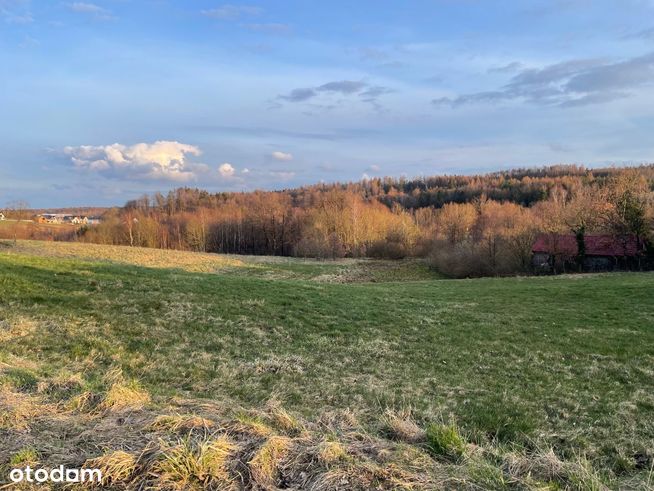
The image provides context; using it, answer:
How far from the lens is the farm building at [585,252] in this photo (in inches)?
1703

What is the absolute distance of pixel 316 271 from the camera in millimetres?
42875

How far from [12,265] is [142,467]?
17755 mm

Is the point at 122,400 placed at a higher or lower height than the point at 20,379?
higher

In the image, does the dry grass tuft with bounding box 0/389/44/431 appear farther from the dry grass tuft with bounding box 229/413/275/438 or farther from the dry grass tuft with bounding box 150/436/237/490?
the dry grass tuft with bounding box 229/413/275/438

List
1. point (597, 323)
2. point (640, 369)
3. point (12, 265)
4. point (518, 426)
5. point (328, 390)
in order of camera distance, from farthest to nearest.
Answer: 1. point (12, 265)
2. point (597, 323)
3. point (640, 369)
4. point (328, 390)
5. point (518, 426)

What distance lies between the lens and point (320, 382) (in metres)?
8.77

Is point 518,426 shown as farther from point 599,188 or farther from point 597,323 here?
point 599,188

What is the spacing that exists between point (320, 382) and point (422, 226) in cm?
7392

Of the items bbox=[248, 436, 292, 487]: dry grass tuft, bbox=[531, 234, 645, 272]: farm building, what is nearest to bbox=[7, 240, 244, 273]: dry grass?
bbox=[531, 234, 645, 272]: farm building

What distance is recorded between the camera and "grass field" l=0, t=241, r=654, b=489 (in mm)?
3531

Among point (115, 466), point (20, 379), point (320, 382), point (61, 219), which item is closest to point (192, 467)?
point (115, 466)

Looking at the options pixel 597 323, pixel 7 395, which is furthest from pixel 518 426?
pixel 597 323

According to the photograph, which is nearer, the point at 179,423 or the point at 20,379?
the point at 179,423

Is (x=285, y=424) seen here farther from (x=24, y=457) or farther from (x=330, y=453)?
(x=24, y=457)
